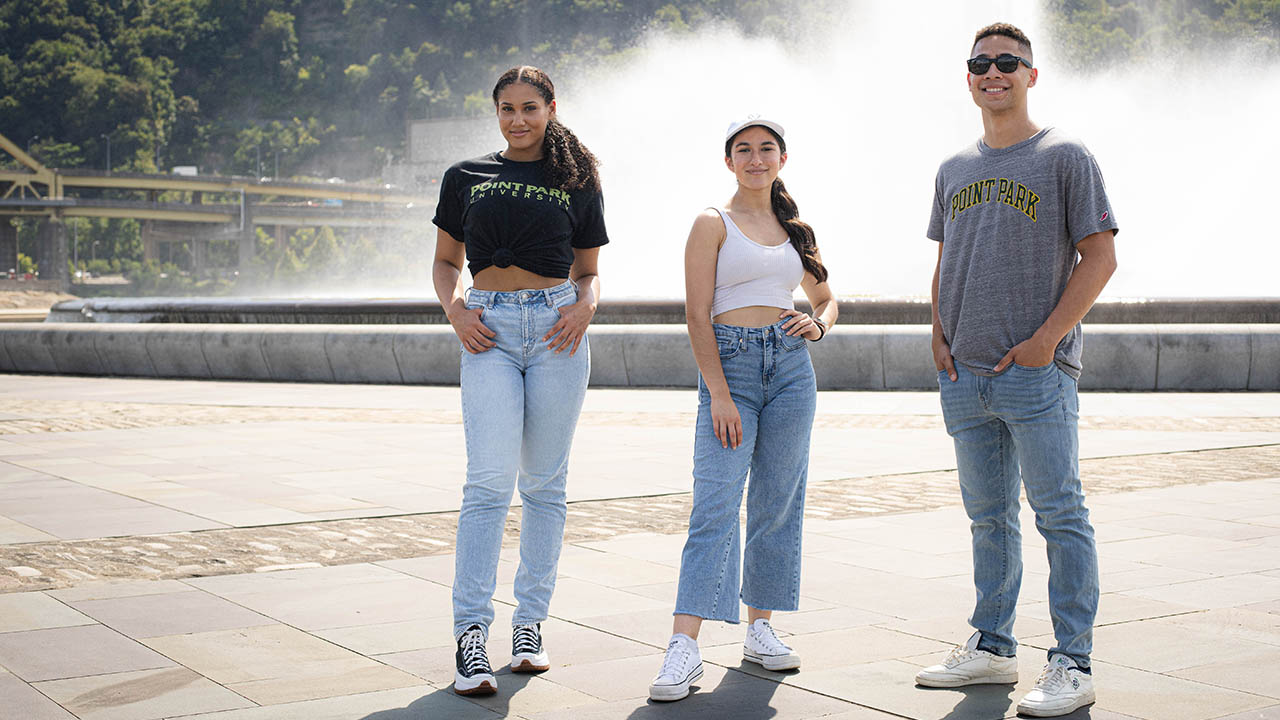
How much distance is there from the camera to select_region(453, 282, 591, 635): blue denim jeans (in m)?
4.15

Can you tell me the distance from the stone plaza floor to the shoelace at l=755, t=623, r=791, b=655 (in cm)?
10

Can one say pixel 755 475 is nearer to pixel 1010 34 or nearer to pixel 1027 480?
pixel 1027 480

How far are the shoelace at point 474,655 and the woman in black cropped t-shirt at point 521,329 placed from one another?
0.06 m

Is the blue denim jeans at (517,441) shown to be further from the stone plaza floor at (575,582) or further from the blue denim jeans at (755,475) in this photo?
the blue denim jeans at (755,475)

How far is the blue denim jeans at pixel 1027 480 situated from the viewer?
12.5ft

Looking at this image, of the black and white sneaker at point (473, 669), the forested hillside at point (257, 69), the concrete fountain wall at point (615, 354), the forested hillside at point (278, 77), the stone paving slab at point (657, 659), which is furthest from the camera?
the forested hillside at point (257, 69)

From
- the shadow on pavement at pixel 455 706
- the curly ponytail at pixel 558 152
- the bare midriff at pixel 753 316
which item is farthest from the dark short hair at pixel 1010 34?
the shadow on pavement at pixel 455 706

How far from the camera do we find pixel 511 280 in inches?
168

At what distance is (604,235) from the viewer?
14.3 ft

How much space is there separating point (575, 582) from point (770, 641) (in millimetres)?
1396

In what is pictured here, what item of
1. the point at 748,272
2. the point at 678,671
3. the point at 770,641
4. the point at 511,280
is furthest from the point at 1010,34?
the point at 678,671

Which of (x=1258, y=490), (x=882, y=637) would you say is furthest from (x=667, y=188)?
(x=882, y=637)

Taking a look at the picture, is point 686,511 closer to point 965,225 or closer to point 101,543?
point 101,543

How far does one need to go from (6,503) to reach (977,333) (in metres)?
5.49
